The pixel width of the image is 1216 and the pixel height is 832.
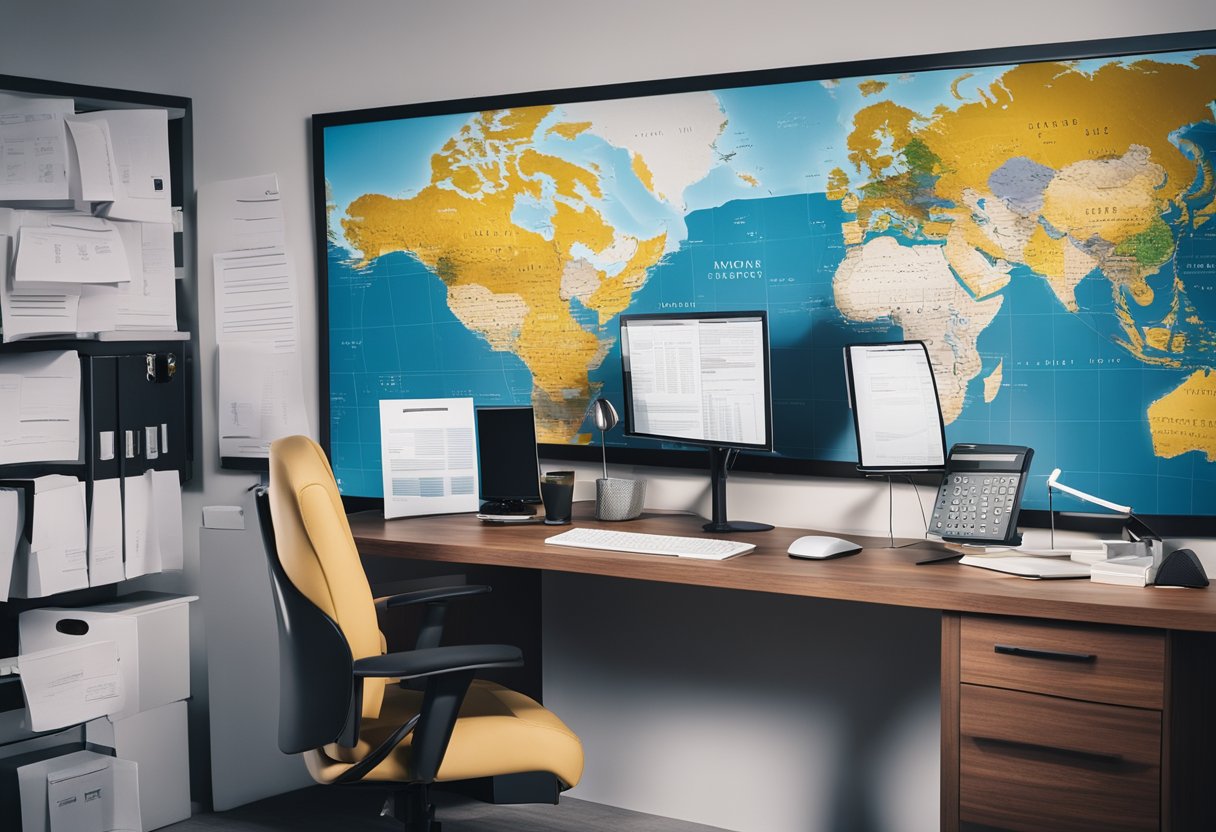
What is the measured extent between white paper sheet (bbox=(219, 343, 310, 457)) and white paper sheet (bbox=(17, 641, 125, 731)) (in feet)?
2.72

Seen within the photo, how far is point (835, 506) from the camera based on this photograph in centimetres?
294

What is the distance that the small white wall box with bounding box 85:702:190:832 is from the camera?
124 inches

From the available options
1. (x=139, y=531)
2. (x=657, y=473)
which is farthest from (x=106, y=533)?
(x=657, y=473)

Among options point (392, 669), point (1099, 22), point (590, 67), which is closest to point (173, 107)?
point (590, 67)

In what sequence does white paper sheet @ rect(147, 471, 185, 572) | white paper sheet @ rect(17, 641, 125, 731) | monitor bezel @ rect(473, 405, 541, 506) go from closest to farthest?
white paper sheet @ rect(17, 641, 125, 731), monitor bezel @ rect(473, 405, 541, 506), white paper sheet @ rect(147, 471, 185, 572)

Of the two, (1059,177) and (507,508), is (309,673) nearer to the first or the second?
(507,508)

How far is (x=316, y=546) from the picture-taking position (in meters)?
2.15

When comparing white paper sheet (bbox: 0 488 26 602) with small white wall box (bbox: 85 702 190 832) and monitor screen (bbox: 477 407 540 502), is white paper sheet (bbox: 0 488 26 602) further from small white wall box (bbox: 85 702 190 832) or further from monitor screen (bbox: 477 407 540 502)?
monitor screen (bbox: 477 407 540 502)

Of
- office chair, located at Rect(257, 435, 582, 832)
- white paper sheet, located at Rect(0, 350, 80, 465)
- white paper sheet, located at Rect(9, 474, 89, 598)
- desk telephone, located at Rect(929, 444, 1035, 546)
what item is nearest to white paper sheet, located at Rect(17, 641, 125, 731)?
white paper sheet, located at Rect(9, 474, 89, 598)

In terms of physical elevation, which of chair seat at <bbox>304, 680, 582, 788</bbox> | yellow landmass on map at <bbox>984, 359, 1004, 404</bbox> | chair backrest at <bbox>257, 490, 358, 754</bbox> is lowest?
chair seat at <bbox>304, 680, 582, 788</bbox>

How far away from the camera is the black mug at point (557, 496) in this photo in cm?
299

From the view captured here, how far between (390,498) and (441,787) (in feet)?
3.05

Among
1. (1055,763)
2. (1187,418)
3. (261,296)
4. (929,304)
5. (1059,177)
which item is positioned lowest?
(1055,763)

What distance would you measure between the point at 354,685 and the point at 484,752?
0.28 meters
